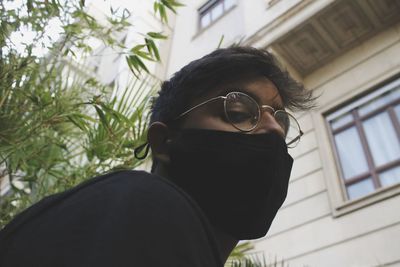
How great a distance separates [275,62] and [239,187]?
77cm

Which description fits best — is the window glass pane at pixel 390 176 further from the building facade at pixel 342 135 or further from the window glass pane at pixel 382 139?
the window glass pane at pixel 382 139

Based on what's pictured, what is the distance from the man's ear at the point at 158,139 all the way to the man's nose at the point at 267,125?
1.23 ft

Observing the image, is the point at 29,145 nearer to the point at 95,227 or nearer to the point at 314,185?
the point at 95,227

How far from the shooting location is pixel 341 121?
579cm

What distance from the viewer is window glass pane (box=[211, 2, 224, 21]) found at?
10.1m

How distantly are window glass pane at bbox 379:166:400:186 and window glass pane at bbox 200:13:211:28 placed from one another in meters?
6.76

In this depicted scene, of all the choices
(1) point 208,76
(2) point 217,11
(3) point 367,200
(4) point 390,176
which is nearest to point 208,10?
(2) point 217,11

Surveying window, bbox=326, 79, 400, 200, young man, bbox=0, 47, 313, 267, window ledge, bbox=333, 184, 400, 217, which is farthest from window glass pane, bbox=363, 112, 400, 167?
young man, bbox=0, 47, 313, 267

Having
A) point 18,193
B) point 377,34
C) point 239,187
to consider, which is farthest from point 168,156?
point 377,34

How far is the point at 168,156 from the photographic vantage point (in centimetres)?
154

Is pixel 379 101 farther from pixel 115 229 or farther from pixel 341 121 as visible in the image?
pixel 115 229

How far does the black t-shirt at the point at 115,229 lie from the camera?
0.68m

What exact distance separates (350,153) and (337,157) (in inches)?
7.2

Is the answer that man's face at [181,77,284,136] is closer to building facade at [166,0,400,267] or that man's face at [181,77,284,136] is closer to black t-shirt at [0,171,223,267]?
black t-shirt at [0,171,223,267]
